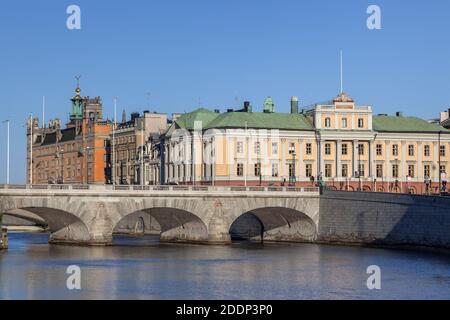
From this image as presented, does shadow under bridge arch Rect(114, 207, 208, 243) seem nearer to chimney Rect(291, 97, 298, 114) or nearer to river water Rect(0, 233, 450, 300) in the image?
river water Rect(0, 233, 450, 300)

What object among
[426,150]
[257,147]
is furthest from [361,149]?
[257,147]

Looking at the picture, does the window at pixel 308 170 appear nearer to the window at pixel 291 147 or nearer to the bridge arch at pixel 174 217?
the window at pixel 291 147

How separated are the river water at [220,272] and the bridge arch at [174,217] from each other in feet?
12.4

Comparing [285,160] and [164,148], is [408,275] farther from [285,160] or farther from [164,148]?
[164,148]

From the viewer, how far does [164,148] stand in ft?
518

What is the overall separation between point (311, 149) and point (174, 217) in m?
35.0

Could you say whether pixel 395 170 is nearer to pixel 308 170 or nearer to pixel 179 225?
pixel 308 170

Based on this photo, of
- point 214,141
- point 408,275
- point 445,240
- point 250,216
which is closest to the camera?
point 408,275

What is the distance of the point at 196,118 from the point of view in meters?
→ 152

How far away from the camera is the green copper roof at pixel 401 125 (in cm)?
15200

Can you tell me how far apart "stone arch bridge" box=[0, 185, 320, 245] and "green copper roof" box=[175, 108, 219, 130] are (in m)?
26.2

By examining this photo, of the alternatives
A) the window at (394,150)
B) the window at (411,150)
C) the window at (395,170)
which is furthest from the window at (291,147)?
the window at (411,150)

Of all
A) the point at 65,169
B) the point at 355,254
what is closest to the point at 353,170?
the point at 355,254
